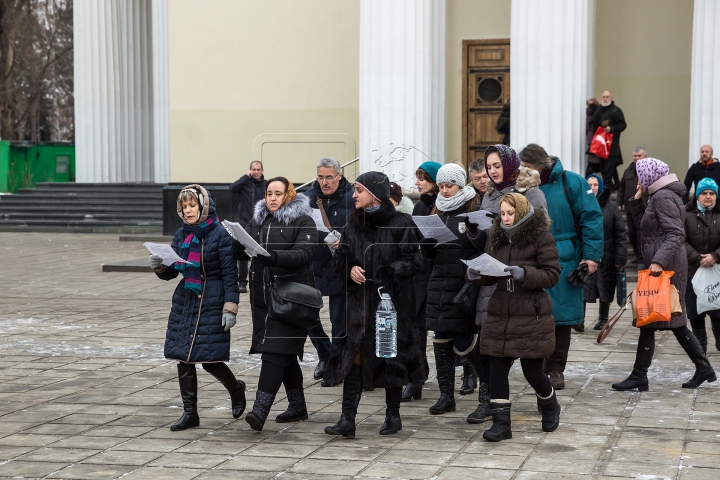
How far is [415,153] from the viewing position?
16.9m

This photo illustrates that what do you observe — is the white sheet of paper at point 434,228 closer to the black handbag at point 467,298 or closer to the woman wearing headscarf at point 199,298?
the black handbag at point 467,298

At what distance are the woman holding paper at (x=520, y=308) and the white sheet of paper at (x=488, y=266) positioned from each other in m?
0.04

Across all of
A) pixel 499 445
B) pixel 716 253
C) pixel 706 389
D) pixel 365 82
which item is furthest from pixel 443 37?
pixel 499 445

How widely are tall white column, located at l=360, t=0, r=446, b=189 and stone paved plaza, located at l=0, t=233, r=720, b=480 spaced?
7.12m

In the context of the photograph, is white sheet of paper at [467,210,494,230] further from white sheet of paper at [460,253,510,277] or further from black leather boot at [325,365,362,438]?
black leather boot at [325,365,362,438]

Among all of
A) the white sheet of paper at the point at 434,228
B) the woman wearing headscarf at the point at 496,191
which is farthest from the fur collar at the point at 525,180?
the white sheet of paper at the point at 434,228

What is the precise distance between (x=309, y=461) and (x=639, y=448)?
1.83 meters

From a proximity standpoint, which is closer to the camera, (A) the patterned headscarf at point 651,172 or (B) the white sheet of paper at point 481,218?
(B) the white sheet of paper at point 481,218

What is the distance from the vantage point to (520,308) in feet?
20.3

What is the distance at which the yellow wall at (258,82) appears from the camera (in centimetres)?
2131

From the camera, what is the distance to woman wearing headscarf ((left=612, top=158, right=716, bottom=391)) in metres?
7.37

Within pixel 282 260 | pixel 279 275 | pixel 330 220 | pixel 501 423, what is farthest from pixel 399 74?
pixel 501 423

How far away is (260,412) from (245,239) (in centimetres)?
104

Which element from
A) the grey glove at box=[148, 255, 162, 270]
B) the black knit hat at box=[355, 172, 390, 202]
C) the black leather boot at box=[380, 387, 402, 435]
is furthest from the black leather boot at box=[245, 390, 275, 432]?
the black knit hat at box=[355, 172, 390, 202]
